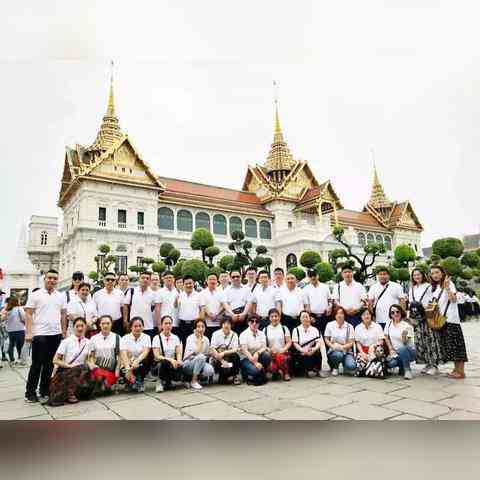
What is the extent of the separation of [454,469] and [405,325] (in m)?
2.91

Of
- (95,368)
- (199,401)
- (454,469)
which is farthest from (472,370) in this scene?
(95,368)

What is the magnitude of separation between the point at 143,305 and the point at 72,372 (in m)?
1.35

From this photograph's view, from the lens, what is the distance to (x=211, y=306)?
572 centimetres

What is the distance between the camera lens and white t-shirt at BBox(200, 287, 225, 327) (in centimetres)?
570

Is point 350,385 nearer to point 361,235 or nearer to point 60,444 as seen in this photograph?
point 60,444

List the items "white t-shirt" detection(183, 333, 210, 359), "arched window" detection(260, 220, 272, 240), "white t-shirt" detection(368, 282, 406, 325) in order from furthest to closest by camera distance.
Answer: "arched window" detection(260, 220, 272, 240)
"white t-shirt" detection(368, 282, 406, 325)
"white t-shirt" detection(183, 333, 210, 359)

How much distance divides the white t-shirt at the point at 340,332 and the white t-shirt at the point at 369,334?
10 cm

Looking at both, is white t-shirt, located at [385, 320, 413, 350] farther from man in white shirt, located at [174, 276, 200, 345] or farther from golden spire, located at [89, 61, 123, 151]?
golden spire, located at [89, 61, 123, 151]

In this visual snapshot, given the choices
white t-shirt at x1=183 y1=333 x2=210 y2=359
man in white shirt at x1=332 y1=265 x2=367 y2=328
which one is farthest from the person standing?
man in white shirt at x1=332 y1=265 x2=367 y2=328

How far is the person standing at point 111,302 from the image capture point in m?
5.44

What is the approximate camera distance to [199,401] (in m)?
4.17

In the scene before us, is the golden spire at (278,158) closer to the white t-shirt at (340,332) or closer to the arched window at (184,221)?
the arched window at (184,221)

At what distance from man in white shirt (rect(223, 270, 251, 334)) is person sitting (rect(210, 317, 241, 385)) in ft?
2.03

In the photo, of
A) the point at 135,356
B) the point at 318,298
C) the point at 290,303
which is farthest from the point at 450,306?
the point at 135,356
